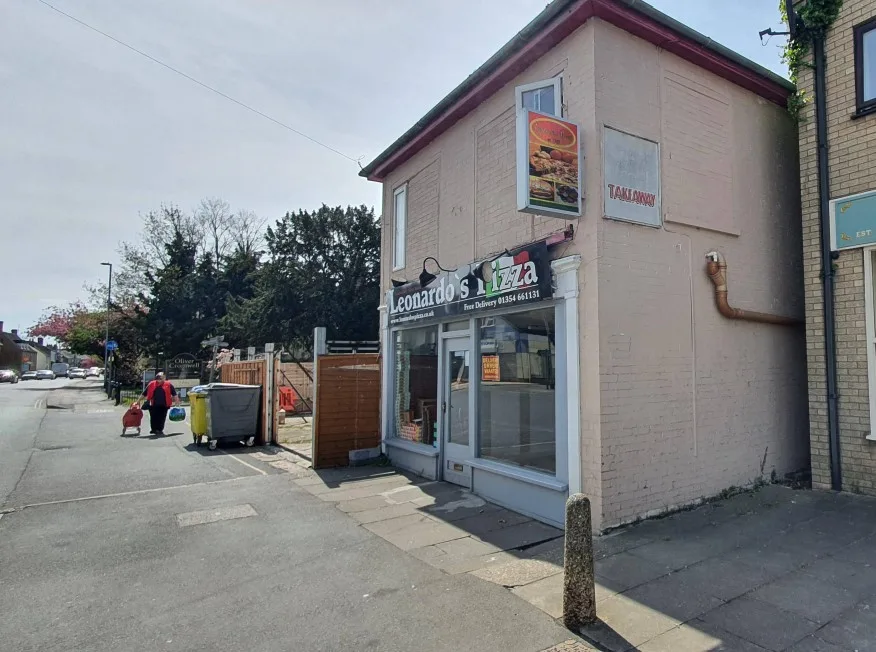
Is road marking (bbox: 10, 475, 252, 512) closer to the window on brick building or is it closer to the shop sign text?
the shop sign text

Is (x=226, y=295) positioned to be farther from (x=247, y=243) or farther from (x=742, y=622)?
(x=742, y=622)

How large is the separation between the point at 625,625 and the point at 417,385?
6.04 meters

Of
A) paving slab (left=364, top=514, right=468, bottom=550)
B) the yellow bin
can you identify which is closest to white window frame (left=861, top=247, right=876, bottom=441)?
paving slab (left=364, top=514, right=468, bottom=550)

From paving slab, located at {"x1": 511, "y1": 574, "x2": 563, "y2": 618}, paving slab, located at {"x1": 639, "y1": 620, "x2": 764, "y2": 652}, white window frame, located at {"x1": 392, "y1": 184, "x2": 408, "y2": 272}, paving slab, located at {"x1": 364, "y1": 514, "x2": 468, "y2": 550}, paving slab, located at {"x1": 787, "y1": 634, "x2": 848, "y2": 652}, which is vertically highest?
white window frame, located at {"x1": 392, "y1": 184, "x2": 408, "y2": 272}

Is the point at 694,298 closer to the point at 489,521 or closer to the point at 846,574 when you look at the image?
the point at 846,574

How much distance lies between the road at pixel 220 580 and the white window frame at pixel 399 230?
14.3 ft

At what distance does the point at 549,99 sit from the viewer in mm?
6711

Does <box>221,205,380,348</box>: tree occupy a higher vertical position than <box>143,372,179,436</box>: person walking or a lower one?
higher

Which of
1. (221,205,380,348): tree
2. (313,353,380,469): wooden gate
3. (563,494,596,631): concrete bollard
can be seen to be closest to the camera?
(563,494,596,631): concrete bollard

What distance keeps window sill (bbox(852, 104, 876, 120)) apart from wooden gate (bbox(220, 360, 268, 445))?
1163 cm

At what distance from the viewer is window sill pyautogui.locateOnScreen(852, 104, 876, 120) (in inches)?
259

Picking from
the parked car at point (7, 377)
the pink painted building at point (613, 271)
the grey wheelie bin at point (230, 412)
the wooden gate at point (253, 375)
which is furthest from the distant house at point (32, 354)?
the pink painted building at point (613, 271)

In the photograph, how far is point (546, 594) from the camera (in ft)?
14.0

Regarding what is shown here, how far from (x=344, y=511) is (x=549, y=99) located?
228 inches
